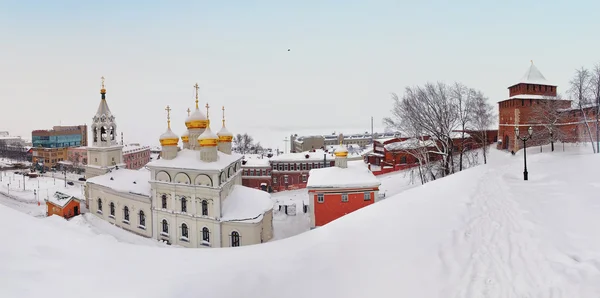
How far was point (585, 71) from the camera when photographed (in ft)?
74.3

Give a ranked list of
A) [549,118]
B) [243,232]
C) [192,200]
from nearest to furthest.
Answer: [243,232] → [192,200] → [549,118]

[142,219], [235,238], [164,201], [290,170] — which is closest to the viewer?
[235,238]

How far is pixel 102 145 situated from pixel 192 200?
1420 cm

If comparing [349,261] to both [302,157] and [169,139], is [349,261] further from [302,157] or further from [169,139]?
[302,157]

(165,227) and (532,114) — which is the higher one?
(532,114)

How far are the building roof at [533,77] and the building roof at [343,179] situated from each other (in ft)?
77.1

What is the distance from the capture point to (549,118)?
93.2ft

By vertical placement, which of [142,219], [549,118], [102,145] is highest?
[549,118]

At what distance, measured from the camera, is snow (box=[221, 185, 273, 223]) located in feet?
65.4

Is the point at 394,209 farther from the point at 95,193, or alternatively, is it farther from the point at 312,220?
the point at 95,193

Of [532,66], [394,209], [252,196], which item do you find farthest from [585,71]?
[252,196]

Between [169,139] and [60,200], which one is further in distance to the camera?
[60,200]

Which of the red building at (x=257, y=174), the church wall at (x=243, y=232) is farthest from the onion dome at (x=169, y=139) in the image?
the red building at (x=257, y=174)

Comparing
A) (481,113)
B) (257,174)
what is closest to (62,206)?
(257,174)
